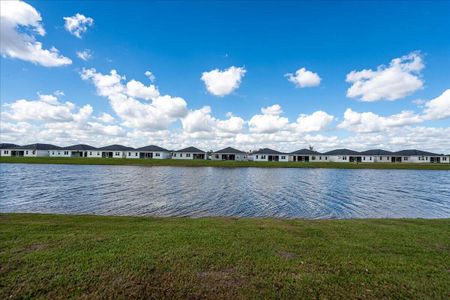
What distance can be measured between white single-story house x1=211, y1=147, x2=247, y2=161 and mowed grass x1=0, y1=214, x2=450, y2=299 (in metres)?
77.3

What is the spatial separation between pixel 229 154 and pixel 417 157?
63.1 meters

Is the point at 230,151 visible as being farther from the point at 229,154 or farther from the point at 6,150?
the point at 6,150

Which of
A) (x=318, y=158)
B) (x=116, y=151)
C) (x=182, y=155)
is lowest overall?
(x=318, y=158)

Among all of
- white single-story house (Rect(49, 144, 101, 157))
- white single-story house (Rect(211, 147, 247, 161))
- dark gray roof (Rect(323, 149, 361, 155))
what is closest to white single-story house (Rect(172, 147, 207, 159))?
white single-story house (Rect(211, 147, 247, 161))

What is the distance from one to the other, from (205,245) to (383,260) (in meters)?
4.36

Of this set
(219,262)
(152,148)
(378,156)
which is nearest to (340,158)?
(378,156)

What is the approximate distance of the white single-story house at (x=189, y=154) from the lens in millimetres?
87062

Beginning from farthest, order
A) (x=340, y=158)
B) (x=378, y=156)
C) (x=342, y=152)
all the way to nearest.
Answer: (x=342, y=152)
(x=340, y=158)
(x=378, y=156)

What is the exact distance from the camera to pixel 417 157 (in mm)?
82312

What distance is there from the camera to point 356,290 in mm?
4512

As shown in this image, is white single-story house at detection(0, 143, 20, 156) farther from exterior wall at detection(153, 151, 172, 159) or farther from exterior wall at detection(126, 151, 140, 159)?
exterior wall at detection(153, 151, 172, 159)

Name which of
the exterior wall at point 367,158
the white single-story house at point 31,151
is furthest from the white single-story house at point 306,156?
the white single-story house at point 31,151

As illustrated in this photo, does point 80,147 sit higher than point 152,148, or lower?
higher

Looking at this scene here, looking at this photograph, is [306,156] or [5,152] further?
[306,156]
